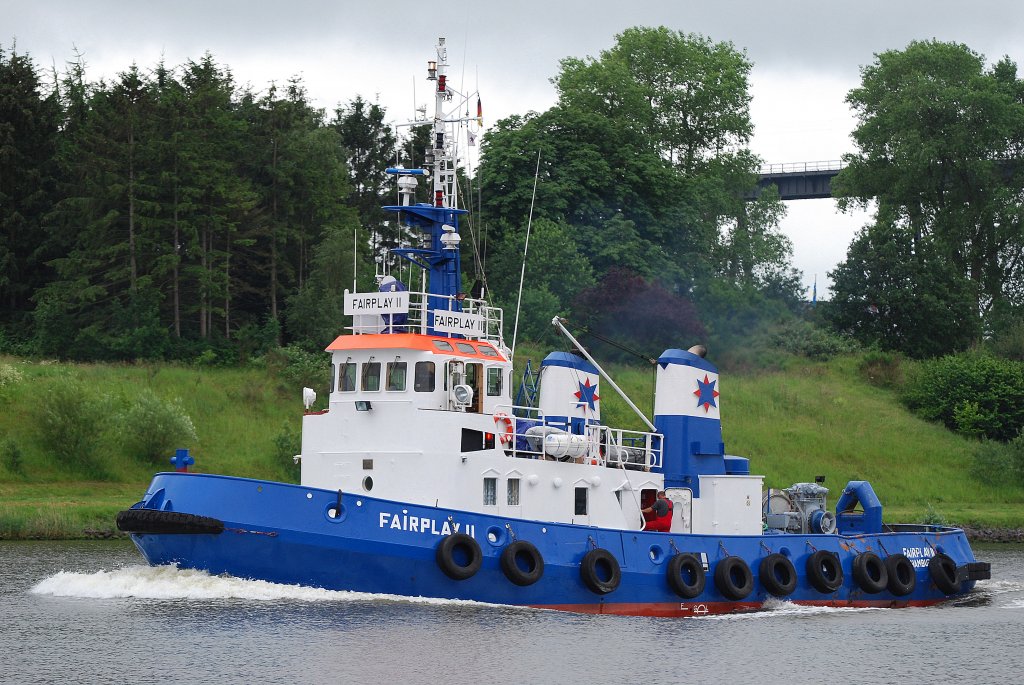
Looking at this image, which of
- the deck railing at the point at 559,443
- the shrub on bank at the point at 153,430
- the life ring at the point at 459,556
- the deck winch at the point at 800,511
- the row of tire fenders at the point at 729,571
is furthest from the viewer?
the shrub on bank at the point at 153,430

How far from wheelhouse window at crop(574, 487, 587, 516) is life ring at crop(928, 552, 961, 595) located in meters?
8.86

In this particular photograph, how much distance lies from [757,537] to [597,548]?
4038 millimetres

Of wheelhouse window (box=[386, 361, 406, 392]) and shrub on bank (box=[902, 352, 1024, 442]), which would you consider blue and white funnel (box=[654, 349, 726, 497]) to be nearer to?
wheelhouse window (box=[386, 361, 406, 392])

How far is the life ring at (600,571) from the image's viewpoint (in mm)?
24406

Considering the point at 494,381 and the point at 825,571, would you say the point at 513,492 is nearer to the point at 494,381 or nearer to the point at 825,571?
the point at 494,381

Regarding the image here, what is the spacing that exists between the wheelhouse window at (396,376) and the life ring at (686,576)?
5848 mm

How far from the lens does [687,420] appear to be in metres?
27.8

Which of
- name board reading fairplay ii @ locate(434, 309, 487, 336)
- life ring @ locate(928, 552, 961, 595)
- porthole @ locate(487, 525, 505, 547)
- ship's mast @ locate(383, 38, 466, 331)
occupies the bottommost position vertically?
life ring @ locate(928, 552, 961, 595)

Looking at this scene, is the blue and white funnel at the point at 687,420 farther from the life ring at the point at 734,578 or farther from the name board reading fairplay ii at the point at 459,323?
the name board reading fairplay ii at the point at 459,323

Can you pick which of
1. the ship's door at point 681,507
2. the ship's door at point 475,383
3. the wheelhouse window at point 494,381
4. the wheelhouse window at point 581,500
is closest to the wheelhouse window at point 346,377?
the ship's door at point 475,383

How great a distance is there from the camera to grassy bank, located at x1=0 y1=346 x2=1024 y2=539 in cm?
4075

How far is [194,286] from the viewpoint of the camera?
55594 millimetres

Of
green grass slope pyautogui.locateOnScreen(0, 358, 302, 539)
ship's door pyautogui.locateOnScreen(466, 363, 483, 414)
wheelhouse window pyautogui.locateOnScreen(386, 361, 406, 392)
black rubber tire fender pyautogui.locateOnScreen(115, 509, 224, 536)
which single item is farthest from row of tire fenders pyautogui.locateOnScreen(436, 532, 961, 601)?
green grass slope pyautogui.locateOnScreen(0, 358, 302, 539)

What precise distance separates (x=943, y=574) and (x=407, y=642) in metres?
14.1
